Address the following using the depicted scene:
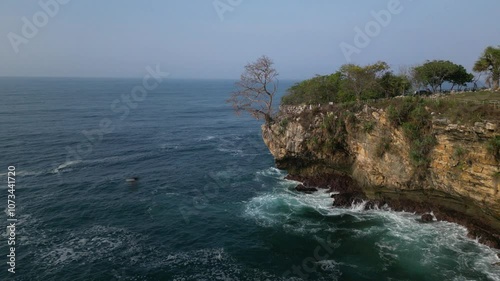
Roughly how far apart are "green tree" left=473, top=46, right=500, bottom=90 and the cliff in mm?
21096

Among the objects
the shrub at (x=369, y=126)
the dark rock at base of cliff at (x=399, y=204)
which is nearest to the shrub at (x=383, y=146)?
the shrub at (x=369, y=126)

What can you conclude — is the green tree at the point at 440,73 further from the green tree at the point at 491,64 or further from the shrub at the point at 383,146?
the shrub at the point at 383,146

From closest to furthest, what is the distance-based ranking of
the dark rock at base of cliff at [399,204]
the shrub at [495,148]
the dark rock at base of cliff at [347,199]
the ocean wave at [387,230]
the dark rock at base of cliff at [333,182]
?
the ocean wave at [387,230] < the shrub at [495,148] < the dark rock at base of cliff at [399,204] < the dark rock at base of cliff at [347,199] < the dark rock at base of cliff at [333,182]

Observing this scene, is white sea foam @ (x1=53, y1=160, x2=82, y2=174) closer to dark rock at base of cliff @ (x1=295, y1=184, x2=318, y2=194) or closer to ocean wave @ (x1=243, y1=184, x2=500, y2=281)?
A: ocean wave @ (x1=243, y1=184, x2=500, y2=281)

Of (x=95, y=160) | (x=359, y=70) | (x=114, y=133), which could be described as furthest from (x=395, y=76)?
(x=114, y=133)

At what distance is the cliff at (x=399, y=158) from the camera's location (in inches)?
1172

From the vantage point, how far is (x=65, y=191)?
4109 centimetres

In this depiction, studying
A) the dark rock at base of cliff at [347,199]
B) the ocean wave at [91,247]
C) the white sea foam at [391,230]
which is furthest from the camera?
the dark rock at base of cliff at [347,199]

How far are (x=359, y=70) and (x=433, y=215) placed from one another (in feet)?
83.5

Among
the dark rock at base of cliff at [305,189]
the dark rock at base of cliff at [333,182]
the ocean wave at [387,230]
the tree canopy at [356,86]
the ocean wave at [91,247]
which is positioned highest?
the tree canopy at [356,86]

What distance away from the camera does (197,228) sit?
110 feet

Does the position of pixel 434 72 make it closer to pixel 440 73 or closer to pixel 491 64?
pixel 440 73

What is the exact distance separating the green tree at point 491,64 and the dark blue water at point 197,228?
91.4ft

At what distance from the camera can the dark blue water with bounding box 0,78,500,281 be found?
2627 centimetres
